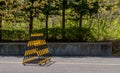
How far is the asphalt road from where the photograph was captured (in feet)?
40.9

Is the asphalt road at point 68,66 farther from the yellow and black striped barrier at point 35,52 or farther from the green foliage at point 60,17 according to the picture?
the green foliage at point 60,17

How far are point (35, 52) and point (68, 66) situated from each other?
1585mm

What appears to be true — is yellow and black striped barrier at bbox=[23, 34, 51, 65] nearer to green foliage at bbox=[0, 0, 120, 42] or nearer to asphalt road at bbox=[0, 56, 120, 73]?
asphalt road at bbox=[0, 56, 120, 73]

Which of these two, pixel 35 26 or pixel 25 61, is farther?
pixel 35 26

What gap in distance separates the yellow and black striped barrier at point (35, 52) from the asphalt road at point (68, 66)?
0.32 meters

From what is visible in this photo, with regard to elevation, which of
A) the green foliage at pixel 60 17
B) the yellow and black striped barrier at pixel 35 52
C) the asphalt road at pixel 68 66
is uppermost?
the green foliage at pixel 60 17

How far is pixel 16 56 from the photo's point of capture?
54.7 ft

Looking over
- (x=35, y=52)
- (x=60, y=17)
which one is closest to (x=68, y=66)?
(x=35, y=52)

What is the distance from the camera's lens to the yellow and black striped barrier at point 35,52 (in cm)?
1415

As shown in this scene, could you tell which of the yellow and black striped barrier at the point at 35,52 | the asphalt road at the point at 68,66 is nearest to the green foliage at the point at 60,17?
the asphalt road at the point at 68,66

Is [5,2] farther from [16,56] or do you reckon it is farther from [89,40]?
[89,40]

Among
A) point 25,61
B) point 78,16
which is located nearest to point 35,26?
point 78,16

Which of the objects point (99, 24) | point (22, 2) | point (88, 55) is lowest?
point (88, 55)

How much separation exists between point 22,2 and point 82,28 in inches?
127
